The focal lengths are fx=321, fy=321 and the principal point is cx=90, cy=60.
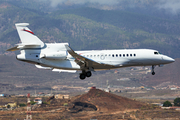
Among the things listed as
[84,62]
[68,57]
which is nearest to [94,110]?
[68,57]

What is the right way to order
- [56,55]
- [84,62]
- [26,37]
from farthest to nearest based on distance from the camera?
[26,37] < [84,62] < [56,55]

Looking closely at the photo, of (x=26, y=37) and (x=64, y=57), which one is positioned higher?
(x=26, y=37)

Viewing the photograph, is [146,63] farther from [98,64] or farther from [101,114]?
[101,114]

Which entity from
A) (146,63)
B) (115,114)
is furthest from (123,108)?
(146,63)

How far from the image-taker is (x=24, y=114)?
102625 millimetres

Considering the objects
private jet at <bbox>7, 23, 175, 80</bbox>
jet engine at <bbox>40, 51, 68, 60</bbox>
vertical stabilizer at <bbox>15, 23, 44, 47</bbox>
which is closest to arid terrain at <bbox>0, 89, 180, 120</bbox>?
private jet at <bbox>7, 23, 175, 80</bbox>

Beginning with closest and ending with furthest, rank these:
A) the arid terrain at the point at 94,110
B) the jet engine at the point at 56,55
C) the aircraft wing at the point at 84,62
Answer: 1. the aircraft wing at the point at 84,62
2. the jet engine at the point at 56,55
3. the arid terrain at the point at 94,110

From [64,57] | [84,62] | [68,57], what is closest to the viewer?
[84,62]

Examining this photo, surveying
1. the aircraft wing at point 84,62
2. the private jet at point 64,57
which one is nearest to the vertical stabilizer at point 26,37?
the private jet at point 64,57

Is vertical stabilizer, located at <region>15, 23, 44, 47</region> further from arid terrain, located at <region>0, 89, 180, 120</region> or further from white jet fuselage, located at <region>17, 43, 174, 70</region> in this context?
arid terrain, located at <region>0, 89, 180, 120</region>

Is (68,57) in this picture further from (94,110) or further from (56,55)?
(94,110)

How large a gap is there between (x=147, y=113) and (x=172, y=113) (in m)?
7.87

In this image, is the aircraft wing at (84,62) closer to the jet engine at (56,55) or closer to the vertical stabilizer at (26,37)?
the jet engine at (56,55)

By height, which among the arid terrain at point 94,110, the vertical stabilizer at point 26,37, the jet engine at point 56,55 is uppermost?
the vertical stabilizer at point 26,37
